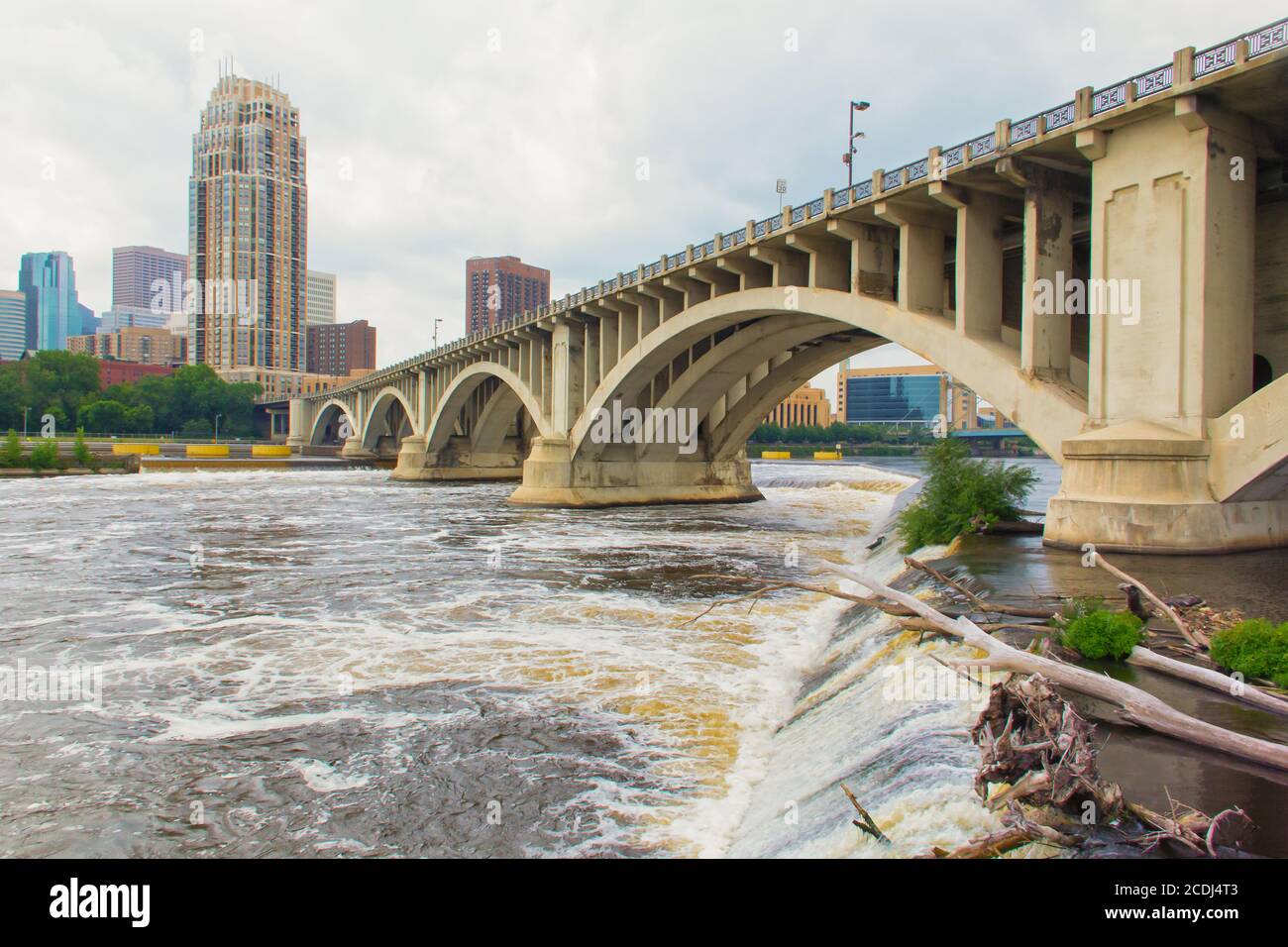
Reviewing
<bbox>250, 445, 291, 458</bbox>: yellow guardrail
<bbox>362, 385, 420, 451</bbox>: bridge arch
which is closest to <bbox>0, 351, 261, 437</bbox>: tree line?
<bbox>250, 445, 291, 458</bbox>: yellow guardrail

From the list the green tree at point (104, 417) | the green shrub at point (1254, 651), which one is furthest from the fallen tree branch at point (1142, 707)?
the green tree at point (104, 417)

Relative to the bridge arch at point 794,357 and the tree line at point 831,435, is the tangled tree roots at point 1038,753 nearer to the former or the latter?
the bridge arch at point 794,357

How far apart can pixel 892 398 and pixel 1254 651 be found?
608 ft

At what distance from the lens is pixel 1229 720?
22.0 ft

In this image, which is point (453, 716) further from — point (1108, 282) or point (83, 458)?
point (83, 458)

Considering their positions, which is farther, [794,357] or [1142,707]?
[794,357]

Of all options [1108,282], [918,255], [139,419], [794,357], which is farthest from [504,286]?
[1108,282]

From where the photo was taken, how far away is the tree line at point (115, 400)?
110312 millimetres

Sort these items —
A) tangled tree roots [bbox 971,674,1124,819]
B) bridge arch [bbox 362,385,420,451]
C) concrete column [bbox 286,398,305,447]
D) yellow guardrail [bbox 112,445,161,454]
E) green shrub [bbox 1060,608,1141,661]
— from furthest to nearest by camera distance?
concrete column [bbox 286,398,305,447] → yellow guardrail [bbox 112,445,161,454] → bridge arch [bbox 362,385,420,451] → green shrub [bbox 1060,608,1141,661] → tangled tree roots [bbox 971,674,1124,819]

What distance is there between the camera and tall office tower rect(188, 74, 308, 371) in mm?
168625

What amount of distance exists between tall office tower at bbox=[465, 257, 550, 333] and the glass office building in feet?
272

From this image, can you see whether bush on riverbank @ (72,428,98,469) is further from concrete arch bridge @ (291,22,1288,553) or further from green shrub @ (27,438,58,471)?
concrete arch bridge @ (291,22,1288,553)

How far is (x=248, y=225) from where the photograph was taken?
6639 inches

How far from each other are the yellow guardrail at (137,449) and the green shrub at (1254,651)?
9803 cm
